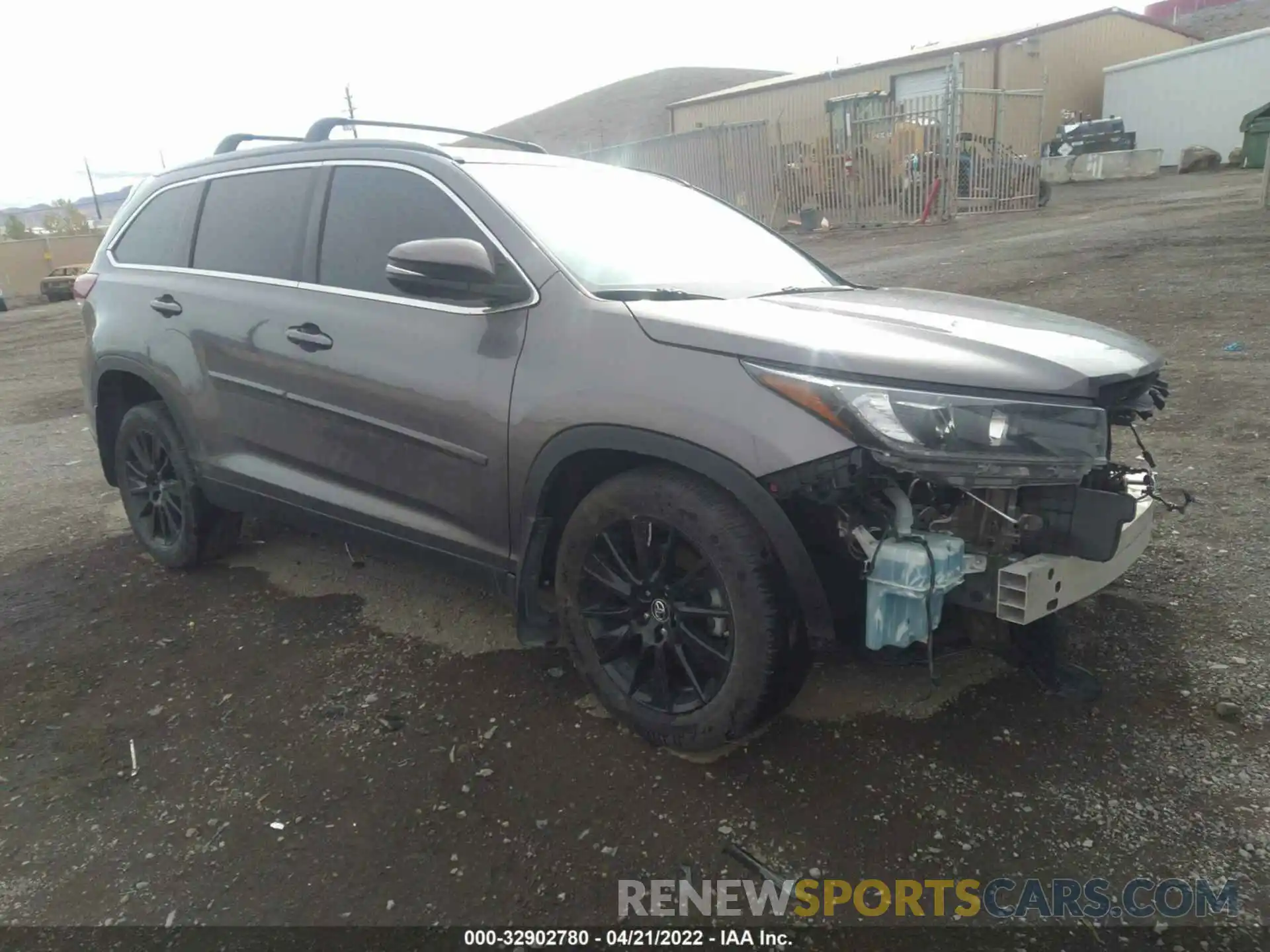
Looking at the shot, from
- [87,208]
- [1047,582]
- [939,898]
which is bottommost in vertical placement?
[939,898]

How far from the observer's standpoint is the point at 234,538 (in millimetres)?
4434

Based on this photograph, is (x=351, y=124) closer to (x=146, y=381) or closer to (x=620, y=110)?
(x=146, y=381)

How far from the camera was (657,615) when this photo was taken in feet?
8.70

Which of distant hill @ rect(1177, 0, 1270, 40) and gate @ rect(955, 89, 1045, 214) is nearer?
gate @ rect(955, 89, 1045, 214)

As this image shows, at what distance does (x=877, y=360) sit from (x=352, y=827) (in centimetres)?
189

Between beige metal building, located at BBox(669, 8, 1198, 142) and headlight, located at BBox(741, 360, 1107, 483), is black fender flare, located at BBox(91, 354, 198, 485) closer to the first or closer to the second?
headlight, located at BBox(741, 360, 1107, 483)

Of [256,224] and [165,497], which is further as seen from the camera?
[165,497]

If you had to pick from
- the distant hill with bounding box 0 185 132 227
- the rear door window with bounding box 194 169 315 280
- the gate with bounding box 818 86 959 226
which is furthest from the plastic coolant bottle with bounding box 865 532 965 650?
the distant hill with bounding box 0 185 132 227

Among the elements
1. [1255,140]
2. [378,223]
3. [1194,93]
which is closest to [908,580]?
[378,223]

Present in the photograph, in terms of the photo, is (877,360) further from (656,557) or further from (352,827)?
(352,827)

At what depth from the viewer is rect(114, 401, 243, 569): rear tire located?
4.13m

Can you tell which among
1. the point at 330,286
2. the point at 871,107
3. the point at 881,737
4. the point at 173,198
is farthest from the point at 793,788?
the point at 871,107

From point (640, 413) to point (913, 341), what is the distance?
0.76 m

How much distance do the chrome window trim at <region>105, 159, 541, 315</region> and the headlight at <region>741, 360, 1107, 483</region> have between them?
3.47 feet
